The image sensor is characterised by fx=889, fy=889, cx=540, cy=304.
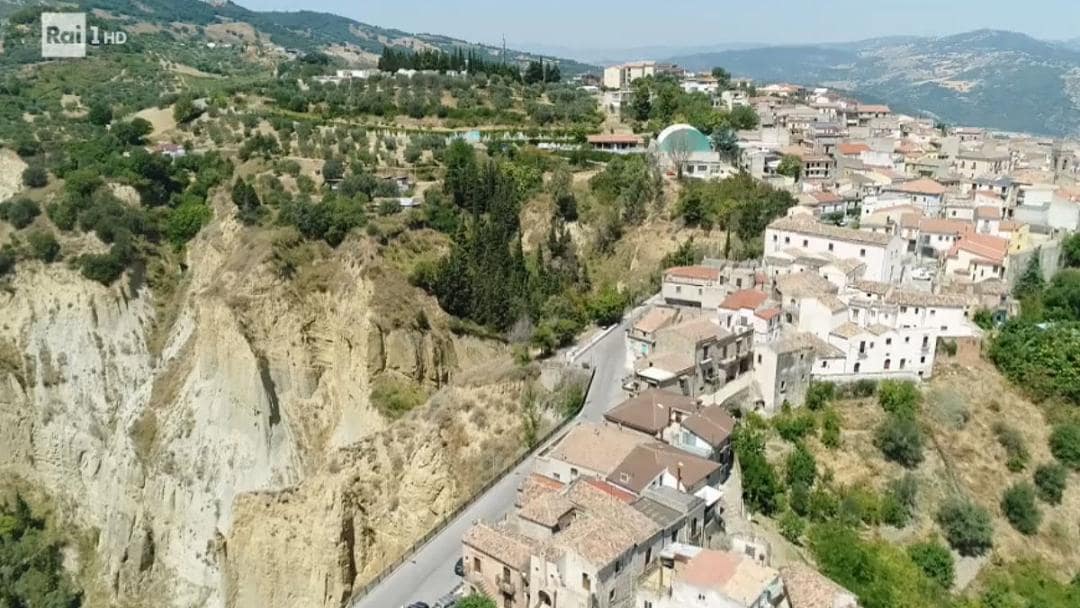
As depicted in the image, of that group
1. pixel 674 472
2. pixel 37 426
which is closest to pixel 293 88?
pixel 37 426

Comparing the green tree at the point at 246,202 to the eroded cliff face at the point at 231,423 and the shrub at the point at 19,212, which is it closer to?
the eroded cliff face at the point at 231,423

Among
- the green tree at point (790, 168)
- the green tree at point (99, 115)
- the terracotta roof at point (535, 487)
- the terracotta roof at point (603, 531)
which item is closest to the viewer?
the terracotta roof at point (603, 531)

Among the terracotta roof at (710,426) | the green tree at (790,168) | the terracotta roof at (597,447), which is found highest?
the green tree at (790,168)

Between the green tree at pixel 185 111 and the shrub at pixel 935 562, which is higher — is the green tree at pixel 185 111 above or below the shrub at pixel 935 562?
above

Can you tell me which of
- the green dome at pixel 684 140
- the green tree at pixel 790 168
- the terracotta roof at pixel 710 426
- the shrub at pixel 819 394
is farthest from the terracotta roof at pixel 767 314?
the green tree at pixel 790 168

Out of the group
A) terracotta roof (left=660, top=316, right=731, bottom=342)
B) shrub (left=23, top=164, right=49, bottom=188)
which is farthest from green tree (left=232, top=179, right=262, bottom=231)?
terracotta roof (left=660, top=316, right=731, bottom=342)

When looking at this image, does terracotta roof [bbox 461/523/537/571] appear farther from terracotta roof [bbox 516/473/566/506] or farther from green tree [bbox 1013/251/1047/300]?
green tree [bbox 1013/251/1047/300]

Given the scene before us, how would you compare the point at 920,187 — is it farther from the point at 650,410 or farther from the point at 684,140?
the point at 650,410

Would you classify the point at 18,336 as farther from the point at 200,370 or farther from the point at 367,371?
the point at 367,371

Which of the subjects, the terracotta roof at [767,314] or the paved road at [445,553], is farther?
the terracotta roof at [767,314]
